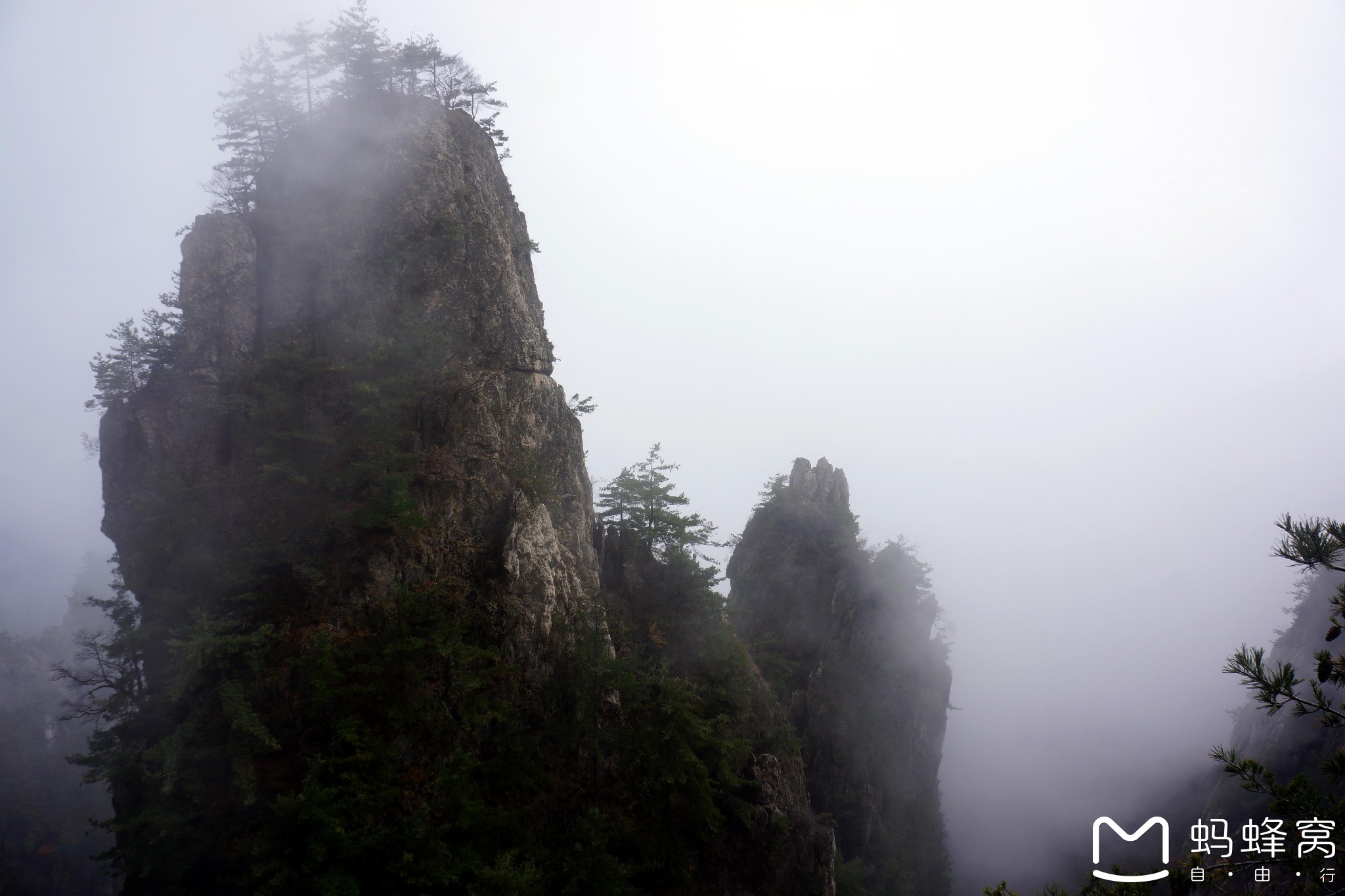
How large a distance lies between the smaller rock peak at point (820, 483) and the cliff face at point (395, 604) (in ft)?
63.6

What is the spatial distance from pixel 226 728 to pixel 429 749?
16.8 ft

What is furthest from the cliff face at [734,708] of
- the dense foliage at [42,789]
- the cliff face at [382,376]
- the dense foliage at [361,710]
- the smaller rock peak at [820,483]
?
the dense foliage at [42,789]

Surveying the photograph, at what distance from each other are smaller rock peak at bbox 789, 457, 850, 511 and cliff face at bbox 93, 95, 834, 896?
19.4m

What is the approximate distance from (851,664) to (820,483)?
13623 millimetres

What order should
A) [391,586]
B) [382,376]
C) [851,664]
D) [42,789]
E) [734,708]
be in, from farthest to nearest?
[42,789], [851,664], [734,708], [382,376], [391,586]

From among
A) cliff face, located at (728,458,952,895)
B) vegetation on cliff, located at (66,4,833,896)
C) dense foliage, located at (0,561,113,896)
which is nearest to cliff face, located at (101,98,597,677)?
vegetation on cliff, located at (66,4,833,896)

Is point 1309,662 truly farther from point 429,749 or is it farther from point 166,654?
point 166,654

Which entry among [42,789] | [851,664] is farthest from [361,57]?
[42,789]

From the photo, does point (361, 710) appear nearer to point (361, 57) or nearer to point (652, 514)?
point (652, 514)

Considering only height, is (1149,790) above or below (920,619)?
below

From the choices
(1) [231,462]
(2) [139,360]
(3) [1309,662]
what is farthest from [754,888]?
(3) [1309,662]

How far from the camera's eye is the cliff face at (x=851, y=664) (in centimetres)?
3366

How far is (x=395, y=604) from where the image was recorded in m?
15.7

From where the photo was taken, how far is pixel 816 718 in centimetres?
3416
